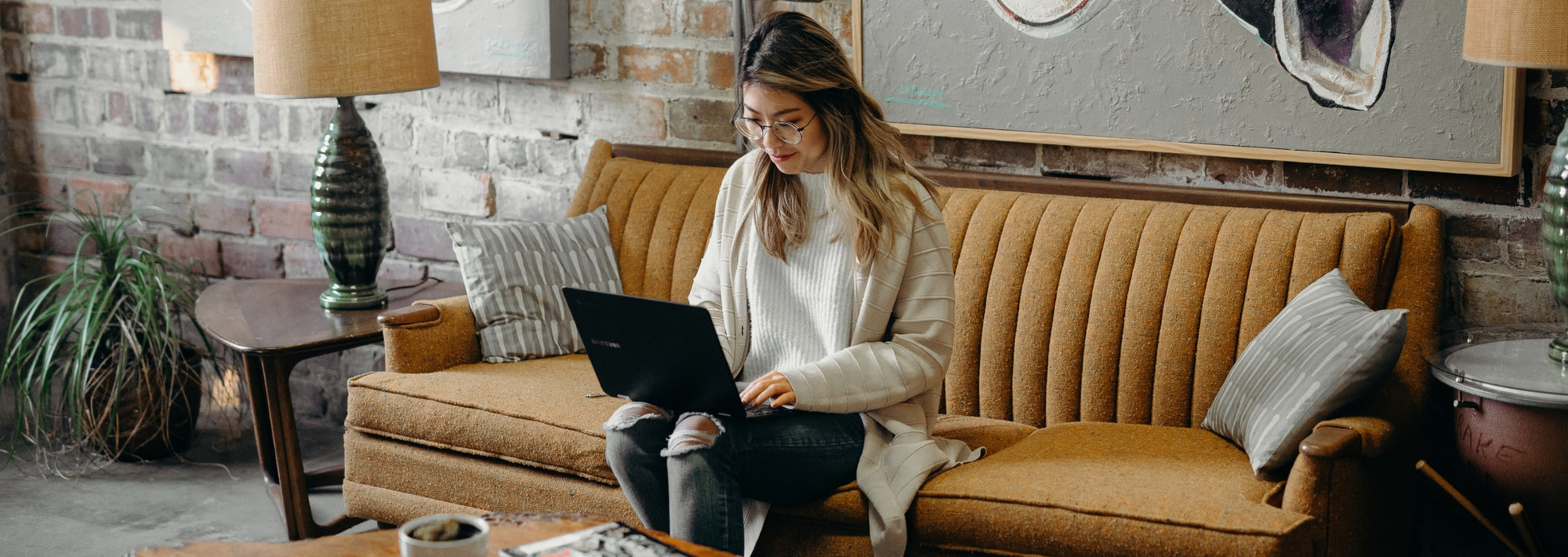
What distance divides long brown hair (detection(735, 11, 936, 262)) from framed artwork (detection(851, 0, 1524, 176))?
0.61m

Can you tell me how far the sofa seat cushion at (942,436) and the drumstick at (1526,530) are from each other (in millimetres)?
748

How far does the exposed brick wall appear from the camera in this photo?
237cm

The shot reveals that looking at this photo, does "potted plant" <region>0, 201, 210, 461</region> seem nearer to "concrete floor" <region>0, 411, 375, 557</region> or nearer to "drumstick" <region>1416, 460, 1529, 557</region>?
"concrete floor" <region>0, 411, 375, 557</region>

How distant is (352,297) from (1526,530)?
2.21 m

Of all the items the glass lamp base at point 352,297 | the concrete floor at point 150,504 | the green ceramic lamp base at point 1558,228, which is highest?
the green ceramic lamp base at point 1558,228

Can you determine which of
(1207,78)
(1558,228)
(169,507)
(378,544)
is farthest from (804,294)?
(169,507)

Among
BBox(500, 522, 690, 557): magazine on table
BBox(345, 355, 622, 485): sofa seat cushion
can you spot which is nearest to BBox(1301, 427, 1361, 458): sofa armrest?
BBox(500, 522, 690, 557): magazine on table

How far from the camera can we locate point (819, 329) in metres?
2.14

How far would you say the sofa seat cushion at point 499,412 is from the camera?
2258mm

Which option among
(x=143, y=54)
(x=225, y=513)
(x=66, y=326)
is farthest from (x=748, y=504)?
(x=143, y=54)


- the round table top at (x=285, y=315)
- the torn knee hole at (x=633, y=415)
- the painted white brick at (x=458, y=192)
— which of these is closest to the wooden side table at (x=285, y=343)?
the round table top at (x=285, y=315)

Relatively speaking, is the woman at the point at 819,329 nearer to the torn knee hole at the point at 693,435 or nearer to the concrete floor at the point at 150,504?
the torn knee hole at the point at 693,435

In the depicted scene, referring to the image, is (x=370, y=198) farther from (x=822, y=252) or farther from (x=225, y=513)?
(x=822, y=252)

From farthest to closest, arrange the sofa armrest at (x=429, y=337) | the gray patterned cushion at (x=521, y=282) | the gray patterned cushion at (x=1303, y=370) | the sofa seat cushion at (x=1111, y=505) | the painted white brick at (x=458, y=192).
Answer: the painted white brick at (x=458, y=192), the gray patterned cushion at (x=521, y=282), the sofa armrest at (x=429, y=337), the gray patterned cushion at (x=1303, y=370), the sofa seat cushion at (x=1111, y=505)
